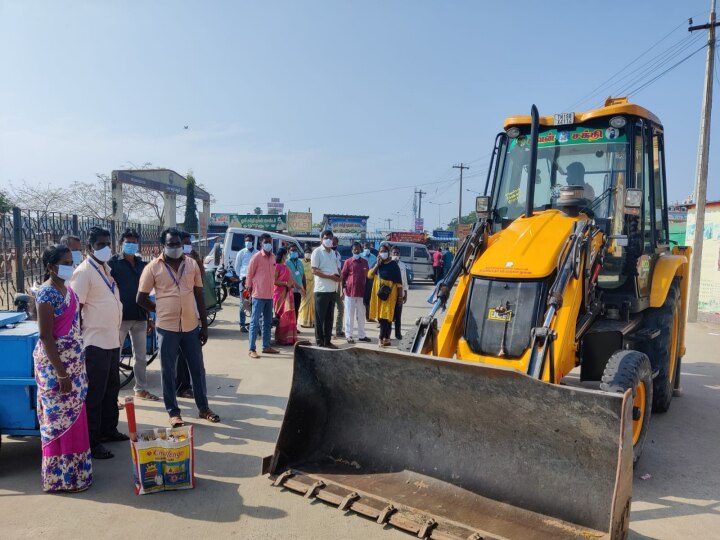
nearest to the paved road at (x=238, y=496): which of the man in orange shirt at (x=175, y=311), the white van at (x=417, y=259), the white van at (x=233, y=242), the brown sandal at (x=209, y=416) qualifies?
the brown sandal at (x=209, y=416)

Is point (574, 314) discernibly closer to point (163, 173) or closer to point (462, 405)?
point (462, 405)

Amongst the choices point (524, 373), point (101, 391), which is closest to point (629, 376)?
point (524, 373)

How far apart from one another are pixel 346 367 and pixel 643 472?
2.62 m

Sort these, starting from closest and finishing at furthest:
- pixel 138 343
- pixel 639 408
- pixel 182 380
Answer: pixel 639 408, pixel 138 343, pixel 182 380

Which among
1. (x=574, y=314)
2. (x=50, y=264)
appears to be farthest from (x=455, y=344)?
(x=50, y=264)

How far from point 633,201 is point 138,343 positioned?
17.1 feet

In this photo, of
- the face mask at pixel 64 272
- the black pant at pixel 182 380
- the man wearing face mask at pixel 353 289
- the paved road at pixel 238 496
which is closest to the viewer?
the paved road at pixel 238 496

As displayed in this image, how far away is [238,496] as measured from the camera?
13.6 ft

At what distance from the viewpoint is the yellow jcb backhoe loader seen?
352cm

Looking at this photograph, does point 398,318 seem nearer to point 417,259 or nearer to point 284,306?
point 284,306

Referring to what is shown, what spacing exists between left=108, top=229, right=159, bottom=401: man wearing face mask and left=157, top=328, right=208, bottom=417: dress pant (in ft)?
2.80

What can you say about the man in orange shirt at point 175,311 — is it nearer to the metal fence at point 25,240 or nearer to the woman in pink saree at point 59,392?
the woman in pink saree at point 59,392

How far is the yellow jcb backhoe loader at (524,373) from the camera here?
3.52 metres

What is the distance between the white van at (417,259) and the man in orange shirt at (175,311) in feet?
64.0
